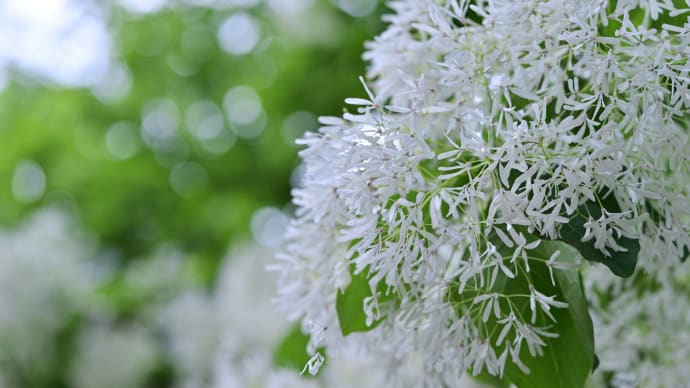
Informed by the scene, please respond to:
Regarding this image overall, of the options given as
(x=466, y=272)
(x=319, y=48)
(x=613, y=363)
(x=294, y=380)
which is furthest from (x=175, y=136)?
(x=466, y=272)

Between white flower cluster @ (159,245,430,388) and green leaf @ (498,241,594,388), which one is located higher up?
green leaf @ (498,241,594,388)

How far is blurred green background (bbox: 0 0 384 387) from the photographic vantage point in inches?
74.2

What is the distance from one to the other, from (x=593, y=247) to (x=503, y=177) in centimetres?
8

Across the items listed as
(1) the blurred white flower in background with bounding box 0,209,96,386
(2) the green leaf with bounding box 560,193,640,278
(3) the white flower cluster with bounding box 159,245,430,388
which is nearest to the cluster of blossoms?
(2) the green leaf with bounding box 560,193,640,278

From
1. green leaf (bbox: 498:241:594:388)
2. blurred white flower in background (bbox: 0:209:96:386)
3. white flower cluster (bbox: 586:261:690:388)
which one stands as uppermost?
green leaf (bbox: 498:241:594:388)

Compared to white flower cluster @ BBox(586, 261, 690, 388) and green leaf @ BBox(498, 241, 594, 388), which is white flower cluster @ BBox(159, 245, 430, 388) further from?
green leaf @ BBox(498, 241, 594, 388)

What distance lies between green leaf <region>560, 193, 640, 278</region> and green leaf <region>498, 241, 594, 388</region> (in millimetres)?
31

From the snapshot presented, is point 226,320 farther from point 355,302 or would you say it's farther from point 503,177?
point 503,177

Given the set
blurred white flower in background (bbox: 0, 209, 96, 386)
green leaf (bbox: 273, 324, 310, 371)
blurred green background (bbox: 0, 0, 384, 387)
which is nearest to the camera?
green leaf (bbox: 273, 324, 310, 371)

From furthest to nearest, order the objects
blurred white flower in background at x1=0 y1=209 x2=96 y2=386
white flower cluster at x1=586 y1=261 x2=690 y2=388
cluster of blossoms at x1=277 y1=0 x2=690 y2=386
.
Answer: blurred white flower in background at x1=0 y1=209 x2=96 y2=386 < white flower cluster at x1=586 y1=261 x2=690 y2=388 < cluster of blossoms at x1=277 y1=0 x2=690 y2=386

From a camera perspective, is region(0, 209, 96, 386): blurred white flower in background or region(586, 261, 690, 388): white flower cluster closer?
region(586, 261, 690, 388): white flower cluster

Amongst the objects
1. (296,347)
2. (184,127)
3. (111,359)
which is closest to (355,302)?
(296,347)

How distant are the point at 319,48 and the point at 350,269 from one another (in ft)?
4.37

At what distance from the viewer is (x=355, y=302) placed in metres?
0.59
